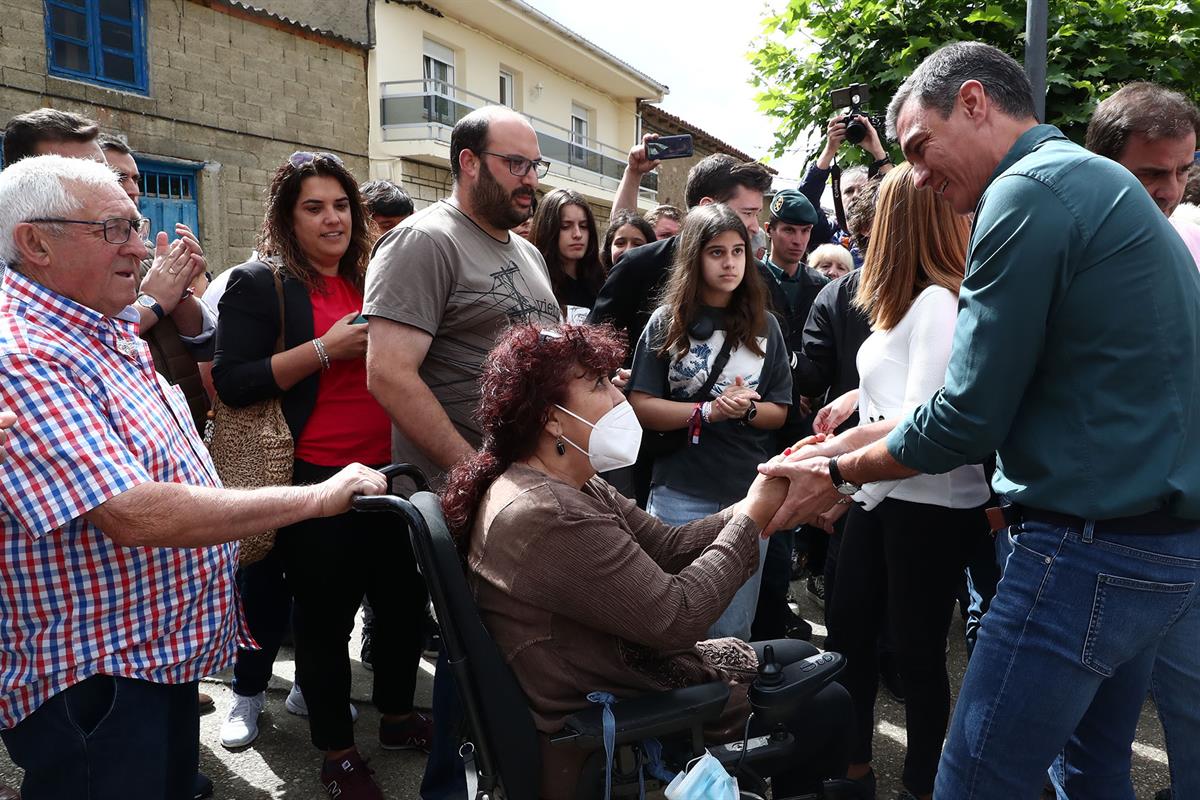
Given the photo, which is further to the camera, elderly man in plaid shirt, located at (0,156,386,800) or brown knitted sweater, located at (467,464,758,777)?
brown knitted sweater, located at (467,464,758,777)

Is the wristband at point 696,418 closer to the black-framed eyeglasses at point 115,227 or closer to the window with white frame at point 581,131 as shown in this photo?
the black-framed eyeglasses at point 115,227

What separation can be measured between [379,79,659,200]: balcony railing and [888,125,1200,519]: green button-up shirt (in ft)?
33.5

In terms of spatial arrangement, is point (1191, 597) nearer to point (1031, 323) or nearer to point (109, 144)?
point (1031, 323)

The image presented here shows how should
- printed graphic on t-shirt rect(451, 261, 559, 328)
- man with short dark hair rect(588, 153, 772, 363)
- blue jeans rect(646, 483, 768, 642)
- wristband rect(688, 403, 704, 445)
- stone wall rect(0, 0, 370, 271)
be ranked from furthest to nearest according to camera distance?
stone wall rect(0, 0, 370, 271) → man with short dark hair rect(588, 153, 772, 363) → wristband rect(688, 403, 704, 445) → blue jeans rect(646, 483, 768, 642) → printed graphic on t-shirt rect(451, 261, 559, 328)

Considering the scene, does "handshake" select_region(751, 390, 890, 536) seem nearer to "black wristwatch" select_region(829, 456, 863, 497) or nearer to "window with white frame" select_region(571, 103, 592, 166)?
"black wristwatch" select_region(829, 456, 863, 497)

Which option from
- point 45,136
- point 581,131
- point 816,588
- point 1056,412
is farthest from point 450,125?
point 1056,412

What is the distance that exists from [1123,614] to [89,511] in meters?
1.94

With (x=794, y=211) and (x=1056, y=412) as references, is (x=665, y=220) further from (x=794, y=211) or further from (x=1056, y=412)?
(x=1056, y=412)

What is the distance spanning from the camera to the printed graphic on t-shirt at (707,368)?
3287 mm

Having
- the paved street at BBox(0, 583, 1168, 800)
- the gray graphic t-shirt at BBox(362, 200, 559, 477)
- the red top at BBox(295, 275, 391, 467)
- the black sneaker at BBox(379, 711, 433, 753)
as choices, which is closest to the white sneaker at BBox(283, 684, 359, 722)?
the paved street at BBox(0, 583, 1168, 800)

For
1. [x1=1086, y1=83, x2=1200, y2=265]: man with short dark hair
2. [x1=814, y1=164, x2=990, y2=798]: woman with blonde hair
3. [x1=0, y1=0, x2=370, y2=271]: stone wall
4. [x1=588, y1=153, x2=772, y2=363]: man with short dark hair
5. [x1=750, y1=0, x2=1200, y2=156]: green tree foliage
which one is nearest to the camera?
[x1=814, y1=164, x2=990, y2=798]: woman with blonde hair

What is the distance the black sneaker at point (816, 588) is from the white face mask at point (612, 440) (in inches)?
119

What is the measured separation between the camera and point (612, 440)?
2051mm

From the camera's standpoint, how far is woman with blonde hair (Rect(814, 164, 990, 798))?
237 centimetres
